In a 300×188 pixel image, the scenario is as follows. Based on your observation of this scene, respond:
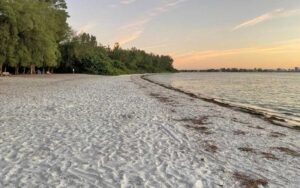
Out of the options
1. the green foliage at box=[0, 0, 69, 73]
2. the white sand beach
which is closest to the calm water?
the white sand beach

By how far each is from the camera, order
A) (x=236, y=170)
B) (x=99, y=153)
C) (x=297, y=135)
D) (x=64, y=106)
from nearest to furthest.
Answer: (x=236, y=170) → (x=99, y=153) → (x=297, y=135) → (x=64, y=106)

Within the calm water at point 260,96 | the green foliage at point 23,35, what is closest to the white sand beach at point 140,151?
the calm water at point 260,96

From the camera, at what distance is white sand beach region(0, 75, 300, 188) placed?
8.45 meters

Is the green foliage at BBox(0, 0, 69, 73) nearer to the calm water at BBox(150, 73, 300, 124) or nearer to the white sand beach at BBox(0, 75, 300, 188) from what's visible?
the calm water at BBox(150, 73, 300, 124)

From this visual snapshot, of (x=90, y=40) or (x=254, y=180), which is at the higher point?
(x=90, y=40)

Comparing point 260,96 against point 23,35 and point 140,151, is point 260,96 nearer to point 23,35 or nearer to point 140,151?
point 140,151

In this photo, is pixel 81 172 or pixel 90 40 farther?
pixel 90 40

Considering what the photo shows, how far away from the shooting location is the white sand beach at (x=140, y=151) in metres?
8.45

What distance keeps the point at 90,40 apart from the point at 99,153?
127341mm

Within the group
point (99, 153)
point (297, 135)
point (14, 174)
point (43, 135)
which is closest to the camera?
point (14, 174)

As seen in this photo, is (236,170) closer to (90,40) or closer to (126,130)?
(126,130)

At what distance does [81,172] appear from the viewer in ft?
28.6

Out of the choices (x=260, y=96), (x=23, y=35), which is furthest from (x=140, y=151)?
(x=23, y=35)

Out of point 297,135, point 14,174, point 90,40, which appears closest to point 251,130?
point 297,135
